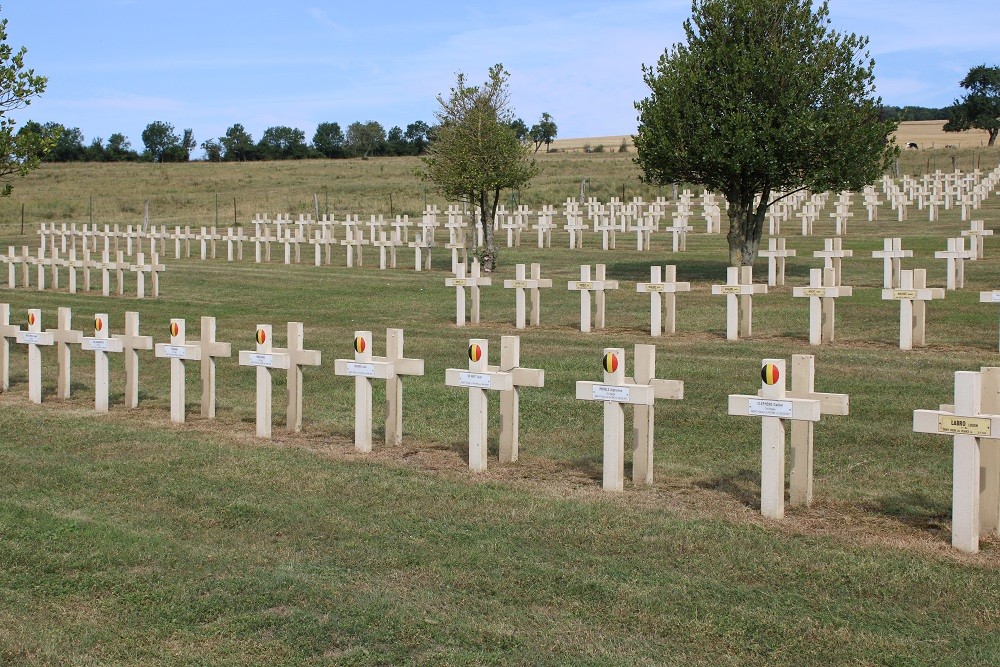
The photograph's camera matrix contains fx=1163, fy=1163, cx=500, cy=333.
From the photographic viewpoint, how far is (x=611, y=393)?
27.9ft

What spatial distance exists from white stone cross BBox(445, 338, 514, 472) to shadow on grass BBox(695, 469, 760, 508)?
66.5 inches

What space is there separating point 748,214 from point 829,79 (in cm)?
326

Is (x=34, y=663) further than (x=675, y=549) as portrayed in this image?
No

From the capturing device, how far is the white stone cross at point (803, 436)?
26.1 feet

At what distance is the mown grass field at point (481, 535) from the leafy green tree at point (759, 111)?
8.94m

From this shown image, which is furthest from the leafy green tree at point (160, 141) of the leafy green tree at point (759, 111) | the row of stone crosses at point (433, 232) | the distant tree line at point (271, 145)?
the leafy green tree at point (759, 111)

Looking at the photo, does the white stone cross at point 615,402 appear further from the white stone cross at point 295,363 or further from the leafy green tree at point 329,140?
the leafy green tree at point 329,140

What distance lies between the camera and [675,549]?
6.92 m

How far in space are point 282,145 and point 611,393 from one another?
109357 millimetres

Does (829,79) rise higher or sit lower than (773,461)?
higher

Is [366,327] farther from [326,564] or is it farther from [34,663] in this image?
[34,663]

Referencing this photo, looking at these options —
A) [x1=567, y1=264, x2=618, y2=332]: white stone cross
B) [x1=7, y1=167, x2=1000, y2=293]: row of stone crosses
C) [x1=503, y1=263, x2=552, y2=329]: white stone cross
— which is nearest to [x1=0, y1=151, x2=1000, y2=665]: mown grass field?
[x1=567, y1=264, x2=618, y2=332]: white stone cross

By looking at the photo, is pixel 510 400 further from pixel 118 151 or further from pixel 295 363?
pixel 118 151

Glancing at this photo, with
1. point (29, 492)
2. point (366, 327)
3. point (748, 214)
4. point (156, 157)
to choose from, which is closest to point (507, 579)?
point (29, 492)
